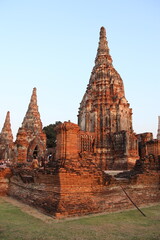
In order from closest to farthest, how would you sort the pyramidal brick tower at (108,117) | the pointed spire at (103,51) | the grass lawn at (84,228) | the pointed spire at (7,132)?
the grass lawn at (84,228), the pyramidal brick tower at (108,117), the pointed spire at (103,51), the pointed spire at (7,132)

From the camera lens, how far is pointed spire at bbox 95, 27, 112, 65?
2692cm

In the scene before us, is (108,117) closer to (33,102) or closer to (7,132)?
(33,102)

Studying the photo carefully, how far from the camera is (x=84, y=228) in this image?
17.0ft

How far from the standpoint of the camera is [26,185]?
8914mm

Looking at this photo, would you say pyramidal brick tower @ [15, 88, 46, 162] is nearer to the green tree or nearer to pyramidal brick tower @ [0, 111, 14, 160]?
pyramidal brick tower @ [0, 111, 14, 160]

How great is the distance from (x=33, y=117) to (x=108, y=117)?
35.2 feet

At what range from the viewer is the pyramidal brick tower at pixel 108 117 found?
829 inches

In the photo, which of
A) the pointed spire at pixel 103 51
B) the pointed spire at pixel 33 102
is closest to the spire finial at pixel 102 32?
the pointed spire at pixel 103 51

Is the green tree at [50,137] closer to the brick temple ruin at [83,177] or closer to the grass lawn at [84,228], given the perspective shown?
the brick temple ruin at [83,177]

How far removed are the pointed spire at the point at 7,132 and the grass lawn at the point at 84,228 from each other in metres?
27.0

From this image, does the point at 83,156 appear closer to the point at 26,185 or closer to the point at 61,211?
the point at 61,211

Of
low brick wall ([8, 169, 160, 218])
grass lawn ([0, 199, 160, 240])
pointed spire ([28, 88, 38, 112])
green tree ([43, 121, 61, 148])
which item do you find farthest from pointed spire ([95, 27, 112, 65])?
grass lawn ([0, 199, 160, 240])

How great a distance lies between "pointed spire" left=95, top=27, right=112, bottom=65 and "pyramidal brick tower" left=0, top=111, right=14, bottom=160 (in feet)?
55.4

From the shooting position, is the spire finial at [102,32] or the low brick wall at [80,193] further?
the spire finial at [102,32]
